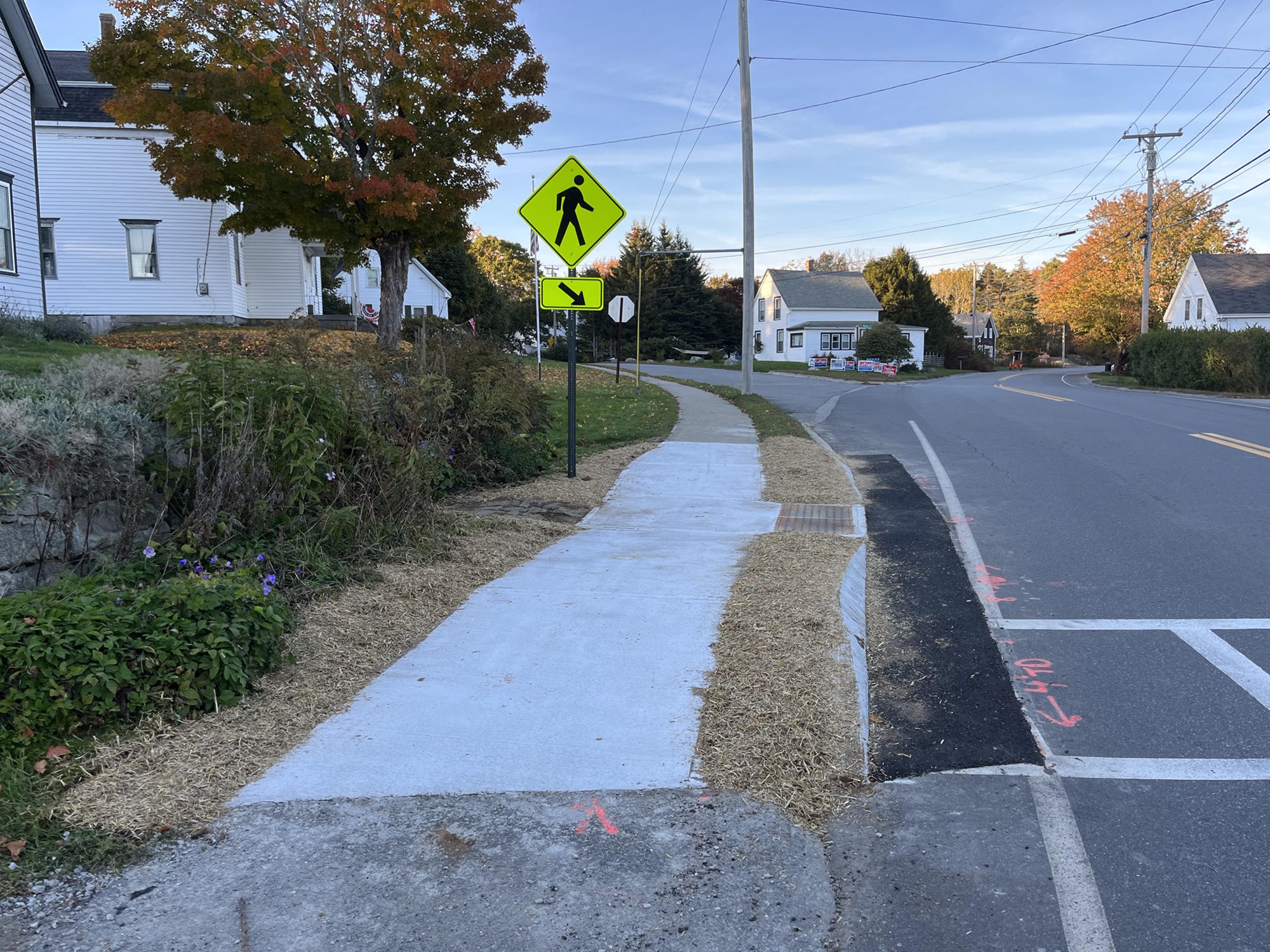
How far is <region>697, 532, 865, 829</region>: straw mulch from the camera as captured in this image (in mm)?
3695

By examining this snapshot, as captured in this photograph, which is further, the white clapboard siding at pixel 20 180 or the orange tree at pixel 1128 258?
the orange tree at pixel 1128 258

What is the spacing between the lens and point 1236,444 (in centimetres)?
1340

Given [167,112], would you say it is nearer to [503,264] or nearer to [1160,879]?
[1160,879]

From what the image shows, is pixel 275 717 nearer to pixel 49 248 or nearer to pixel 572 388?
pixel 572 388

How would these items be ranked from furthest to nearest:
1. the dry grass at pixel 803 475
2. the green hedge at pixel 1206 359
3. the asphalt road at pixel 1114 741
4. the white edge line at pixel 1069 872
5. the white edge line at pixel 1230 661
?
the green hedge at pixel 1206 359
the dry grass at pixel 803 475
the white edge line at pixel 1230 661
the asphalt road at pixel 1114 741
the white edge line at pixel 1069 872

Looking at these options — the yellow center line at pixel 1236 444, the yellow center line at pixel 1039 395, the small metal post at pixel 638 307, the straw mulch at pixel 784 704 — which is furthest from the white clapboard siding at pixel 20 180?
the yellow center line at pixel 1039 395

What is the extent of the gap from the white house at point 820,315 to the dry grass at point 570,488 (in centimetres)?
5464

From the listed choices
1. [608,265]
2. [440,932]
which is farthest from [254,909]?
[608,265]

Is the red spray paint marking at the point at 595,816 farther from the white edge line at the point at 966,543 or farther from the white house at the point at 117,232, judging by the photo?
the white house at the point at 117,232

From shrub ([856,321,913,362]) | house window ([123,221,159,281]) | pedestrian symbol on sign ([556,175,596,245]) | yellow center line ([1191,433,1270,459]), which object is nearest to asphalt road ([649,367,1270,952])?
yellow center line ([1191,433,1270,459])

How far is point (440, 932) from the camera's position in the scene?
112 inches

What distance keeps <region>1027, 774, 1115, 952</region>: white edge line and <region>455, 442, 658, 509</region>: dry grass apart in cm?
582

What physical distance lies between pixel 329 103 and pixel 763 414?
11761mm

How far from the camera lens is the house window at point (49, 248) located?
23625 mm
